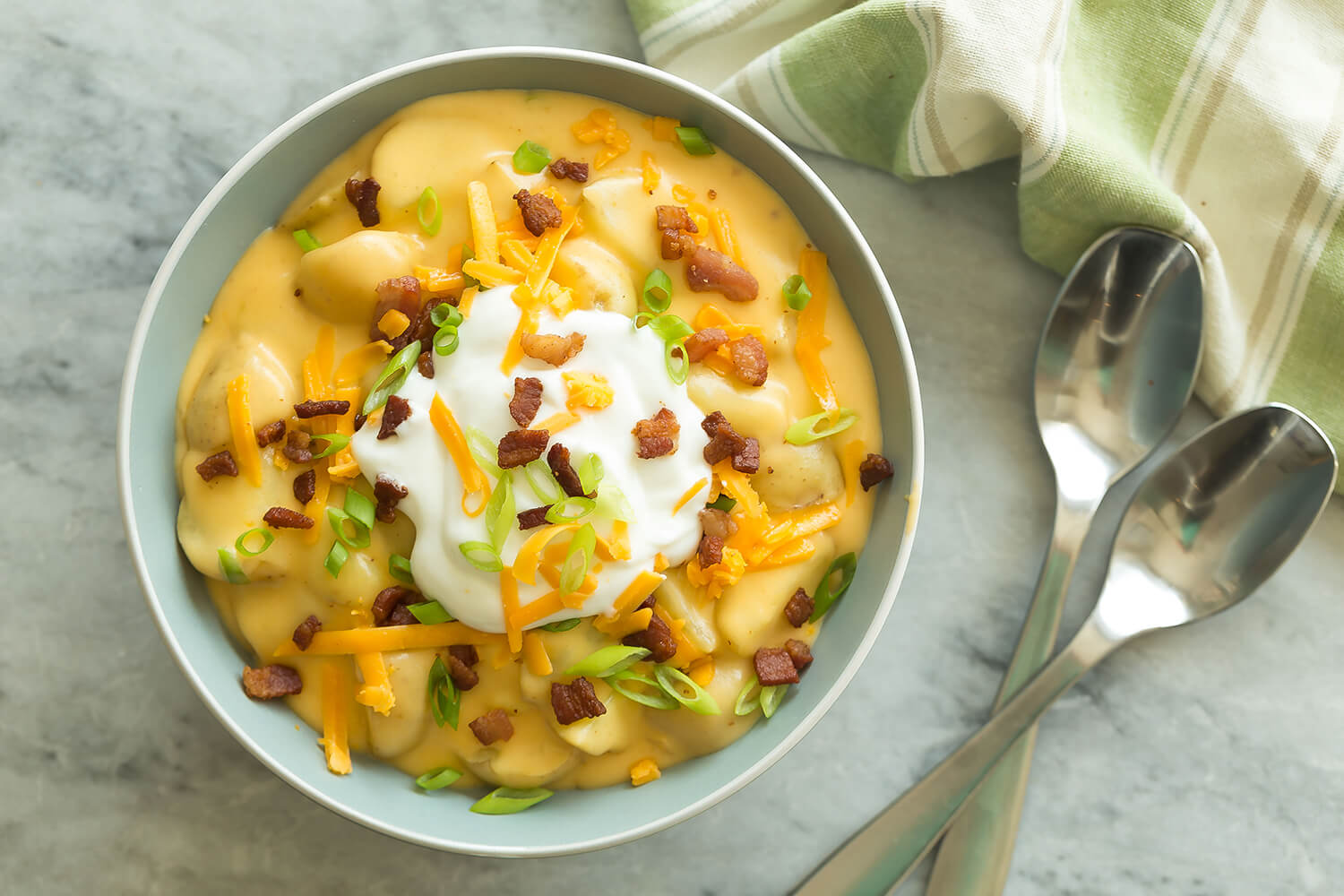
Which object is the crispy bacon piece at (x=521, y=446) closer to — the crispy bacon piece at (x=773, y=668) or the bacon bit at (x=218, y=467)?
the bacon bit at (x=218, y=467)

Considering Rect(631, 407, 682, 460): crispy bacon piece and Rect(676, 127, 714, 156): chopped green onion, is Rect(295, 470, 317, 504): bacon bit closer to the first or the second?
Rect(631, 407, 682, 460): crispy bacon piece

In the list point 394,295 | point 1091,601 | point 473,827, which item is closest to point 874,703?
point 1091,601

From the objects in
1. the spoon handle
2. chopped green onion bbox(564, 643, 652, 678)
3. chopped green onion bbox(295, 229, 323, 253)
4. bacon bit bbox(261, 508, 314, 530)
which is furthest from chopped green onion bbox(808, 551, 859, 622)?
chopped green onion bbox(295, 229, 323, 253)

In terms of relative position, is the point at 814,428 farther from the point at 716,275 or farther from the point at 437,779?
the point at 437,779

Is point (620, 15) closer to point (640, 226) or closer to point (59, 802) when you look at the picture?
point (640, 226)

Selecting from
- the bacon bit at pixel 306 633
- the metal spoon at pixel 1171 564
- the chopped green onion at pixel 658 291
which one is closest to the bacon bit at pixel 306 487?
the bacon bit at pixel 306 633

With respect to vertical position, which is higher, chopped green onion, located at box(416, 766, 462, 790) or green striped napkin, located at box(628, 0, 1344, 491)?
green striped napkin, located at box(628, 0, 1344, 491)

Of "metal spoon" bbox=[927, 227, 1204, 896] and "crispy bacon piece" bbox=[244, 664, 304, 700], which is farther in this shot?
"metal spoon" bbox=[927, 227, 1204, 896]

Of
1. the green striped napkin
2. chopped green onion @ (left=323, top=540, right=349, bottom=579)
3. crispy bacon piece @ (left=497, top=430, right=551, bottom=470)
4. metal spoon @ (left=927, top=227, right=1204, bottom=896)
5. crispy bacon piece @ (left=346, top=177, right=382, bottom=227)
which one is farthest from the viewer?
metal spoon @ (left=927, top=227, right=1204, bottom=896)
